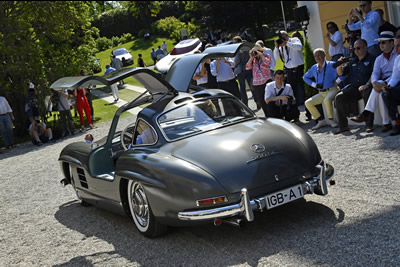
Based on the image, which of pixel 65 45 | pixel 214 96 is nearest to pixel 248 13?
pixel 65 45

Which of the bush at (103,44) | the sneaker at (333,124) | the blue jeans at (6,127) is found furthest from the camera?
the bush at (103,44)

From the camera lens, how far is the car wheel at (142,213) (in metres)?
6.14

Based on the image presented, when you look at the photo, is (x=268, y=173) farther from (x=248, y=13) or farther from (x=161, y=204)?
(x=248, y=13)

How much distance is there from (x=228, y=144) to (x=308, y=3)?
14.5m

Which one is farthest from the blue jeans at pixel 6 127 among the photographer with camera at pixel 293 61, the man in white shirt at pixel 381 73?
the man in white shirt at pixel 381 73

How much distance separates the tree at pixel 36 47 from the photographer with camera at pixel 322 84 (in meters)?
13.3

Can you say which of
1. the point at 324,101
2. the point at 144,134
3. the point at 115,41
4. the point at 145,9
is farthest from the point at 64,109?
the point at 145,9

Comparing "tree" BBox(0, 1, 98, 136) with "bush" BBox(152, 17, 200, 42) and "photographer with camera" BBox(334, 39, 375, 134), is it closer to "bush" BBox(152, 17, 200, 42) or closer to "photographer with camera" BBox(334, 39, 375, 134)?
"photographer with camera" BBox(334, 39, 375, 134)

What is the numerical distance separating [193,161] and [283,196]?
98 centimetres

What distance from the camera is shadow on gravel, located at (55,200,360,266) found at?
5133 millimetres

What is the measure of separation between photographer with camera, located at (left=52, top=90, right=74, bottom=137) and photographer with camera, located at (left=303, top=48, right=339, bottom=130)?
10208 millimetres

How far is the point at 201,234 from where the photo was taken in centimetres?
612

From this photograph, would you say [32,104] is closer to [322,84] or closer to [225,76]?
[225,76]

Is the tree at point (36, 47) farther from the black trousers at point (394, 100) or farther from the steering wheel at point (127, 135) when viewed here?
the black trousers at point (394, 100)
